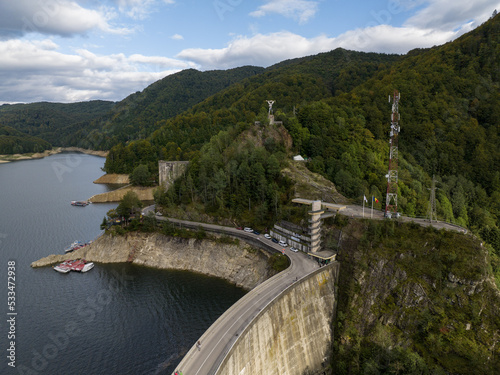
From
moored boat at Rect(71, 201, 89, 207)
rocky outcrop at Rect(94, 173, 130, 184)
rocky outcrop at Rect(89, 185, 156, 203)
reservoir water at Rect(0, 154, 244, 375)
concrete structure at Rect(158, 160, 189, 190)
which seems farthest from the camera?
rocky outcrop at Rect(94, 173, 130, 184)

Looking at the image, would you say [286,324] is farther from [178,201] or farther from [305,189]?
[178,201]

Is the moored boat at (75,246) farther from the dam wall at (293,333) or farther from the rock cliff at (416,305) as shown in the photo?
the rock cliff at (416,305)

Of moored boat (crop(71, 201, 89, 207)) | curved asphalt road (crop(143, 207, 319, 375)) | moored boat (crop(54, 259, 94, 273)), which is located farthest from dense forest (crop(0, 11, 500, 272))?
moored boat (crop(71, 201, 89, 207))

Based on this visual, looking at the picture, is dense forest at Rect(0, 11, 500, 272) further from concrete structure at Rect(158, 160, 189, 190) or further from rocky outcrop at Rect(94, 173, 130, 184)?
rocky outcrop at Rect(94, 173, 130, 184)

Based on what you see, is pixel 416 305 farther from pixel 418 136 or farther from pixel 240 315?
pixel 418 136

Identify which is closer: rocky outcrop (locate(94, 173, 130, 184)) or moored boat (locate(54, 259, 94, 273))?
moored boat (locate(54, 259, 94, 273))

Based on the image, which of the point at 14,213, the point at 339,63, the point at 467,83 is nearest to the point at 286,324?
the point at 14,213
